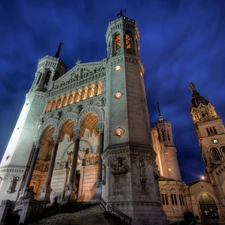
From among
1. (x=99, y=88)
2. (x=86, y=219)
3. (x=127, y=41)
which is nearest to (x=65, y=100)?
(x=99, y=88)

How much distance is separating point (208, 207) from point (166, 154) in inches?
589

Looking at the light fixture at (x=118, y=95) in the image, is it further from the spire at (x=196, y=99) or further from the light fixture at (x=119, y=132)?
the spire at (x=196, y=99)

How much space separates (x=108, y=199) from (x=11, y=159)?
13.1 m

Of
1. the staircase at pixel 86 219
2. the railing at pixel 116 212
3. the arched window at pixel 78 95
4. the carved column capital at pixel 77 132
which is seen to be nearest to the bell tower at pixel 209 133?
the railing at pixel 116 212

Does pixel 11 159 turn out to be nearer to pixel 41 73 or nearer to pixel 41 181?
pixel 41 181

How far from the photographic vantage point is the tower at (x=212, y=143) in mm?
24688

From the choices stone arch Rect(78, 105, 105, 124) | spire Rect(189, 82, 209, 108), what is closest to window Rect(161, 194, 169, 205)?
stone arch Rect(78, 105, 105, 124)

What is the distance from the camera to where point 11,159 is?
18547 millimetres

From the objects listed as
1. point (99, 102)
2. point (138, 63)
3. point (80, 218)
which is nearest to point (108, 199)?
point (80, 218)

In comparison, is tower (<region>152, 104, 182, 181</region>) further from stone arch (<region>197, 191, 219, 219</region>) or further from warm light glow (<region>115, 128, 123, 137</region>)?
warm light glow (<region>115, 128, 123, 137</region>)

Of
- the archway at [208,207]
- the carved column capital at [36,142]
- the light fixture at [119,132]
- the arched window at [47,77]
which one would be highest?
the arched window at [47,77]

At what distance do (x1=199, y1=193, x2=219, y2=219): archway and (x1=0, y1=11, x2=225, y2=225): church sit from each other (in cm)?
12

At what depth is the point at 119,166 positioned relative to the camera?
1252cm

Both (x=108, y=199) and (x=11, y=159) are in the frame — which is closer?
(x=108, y=199)
